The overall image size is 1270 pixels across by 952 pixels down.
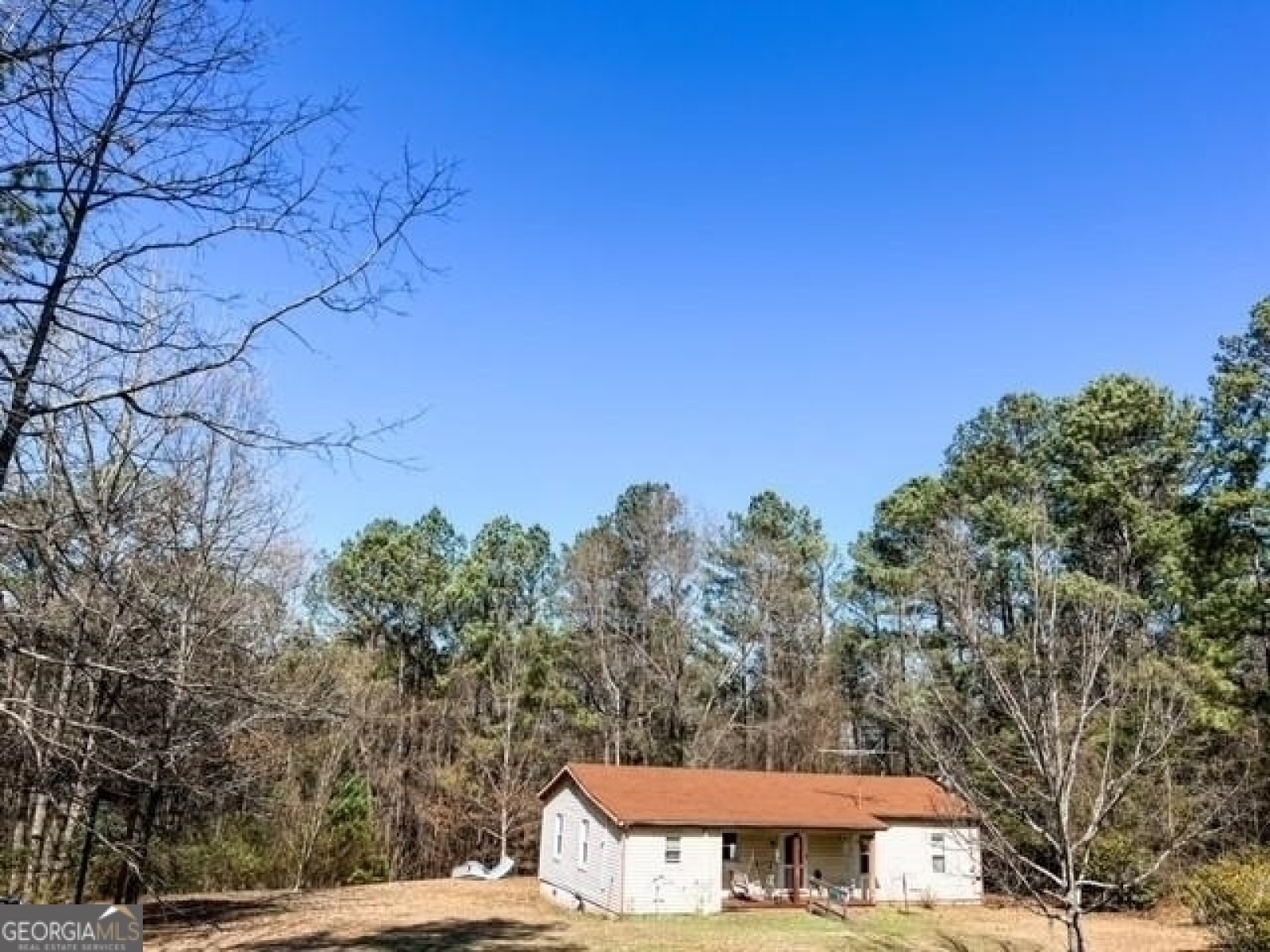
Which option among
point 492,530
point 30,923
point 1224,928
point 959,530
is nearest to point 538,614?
point 492,530

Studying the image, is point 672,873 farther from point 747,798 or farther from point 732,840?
point 747,798

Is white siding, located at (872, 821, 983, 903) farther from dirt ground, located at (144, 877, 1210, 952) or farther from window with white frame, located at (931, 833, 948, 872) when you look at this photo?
dirt ground, located at (144, 877, 1210, 952)

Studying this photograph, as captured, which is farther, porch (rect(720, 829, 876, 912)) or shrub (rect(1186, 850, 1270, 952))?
porch (rect(720, 829, 876, 912))

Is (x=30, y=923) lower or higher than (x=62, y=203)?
lower

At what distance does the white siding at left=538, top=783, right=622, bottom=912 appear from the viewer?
21734 mm

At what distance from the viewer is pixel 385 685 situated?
104ft

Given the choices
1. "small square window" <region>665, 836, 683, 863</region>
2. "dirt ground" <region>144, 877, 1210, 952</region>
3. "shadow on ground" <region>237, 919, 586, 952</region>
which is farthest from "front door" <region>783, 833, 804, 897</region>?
"shadow on ground" <region>237, 919, 586, 952</region>

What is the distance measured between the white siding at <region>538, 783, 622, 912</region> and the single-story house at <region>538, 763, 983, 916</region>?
39mm

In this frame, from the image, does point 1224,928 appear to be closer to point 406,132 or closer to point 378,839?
point 406,132

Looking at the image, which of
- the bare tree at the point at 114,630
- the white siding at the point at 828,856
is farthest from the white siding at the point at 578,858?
the bare tree at the point at 114,630

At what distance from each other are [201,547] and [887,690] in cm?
1609

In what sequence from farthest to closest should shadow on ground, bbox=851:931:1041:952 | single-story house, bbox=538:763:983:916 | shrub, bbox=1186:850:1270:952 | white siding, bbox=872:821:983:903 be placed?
1. white siding, bbox=872:821:983:903
2. single-story house, bbox=538:763:983:916
3. shadow on ground, bbox=851:931:1041:952
4. shrub, bbox=1186:850:1270:952

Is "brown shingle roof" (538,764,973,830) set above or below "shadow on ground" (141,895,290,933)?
above

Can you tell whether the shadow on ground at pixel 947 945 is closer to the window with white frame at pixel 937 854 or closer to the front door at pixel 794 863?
the front door at pixel 794 863
